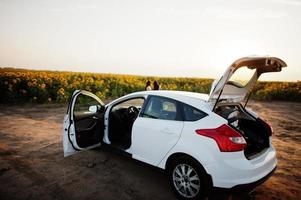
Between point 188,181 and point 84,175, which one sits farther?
point 84,175

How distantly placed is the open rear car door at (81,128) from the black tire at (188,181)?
Answer: 1841 millimetres

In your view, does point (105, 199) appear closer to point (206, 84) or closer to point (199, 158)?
point (199, 158)

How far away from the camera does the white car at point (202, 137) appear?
3162 mm

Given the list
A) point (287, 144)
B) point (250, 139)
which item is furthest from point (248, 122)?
point (287, 144)

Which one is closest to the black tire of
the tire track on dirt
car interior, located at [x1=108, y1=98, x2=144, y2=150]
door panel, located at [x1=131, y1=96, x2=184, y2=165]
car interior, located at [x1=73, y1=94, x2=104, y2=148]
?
door panel, located at [x1=131, y1=96, x2=184, y2=165]

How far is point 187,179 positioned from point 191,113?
38.7 inches

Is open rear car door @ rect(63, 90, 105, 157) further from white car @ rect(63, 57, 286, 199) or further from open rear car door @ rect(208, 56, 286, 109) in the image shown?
open rear car door @ rect(208, 56, 286, 109)

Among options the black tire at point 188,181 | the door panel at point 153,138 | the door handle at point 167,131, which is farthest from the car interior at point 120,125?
the black tire at point 188,181

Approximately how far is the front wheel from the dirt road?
1.01 ft

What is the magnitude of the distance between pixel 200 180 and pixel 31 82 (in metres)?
12.7

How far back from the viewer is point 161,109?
403 centimetres

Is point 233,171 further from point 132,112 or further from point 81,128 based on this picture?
point 81,128

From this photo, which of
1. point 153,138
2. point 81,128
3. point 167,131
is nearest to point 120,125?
point 81,128

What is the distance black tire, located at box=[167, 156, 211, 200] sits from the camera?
328cm
